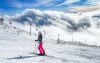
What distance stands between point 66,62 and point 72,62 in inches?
28.4

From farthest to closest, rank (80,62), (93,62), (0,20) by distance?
(0,20) < (93,62) < (80,62)

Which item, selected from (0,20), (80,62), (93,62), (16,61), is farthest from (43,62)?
(0,20)

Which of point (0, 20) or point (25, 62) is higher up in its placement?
point (0, 20)

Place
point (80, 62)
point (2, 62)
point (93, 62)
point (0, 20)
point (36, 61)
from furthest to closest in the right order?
point (0, 20) → point (93, 62) → point (80, 62) → point (36, 61) → point (2, 62)

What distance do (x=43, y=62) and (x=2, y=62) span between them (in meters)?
3.55

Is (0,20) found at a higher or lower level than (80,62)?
higher

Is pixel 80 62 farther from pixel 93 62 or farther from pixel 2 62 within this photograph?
pixel 2 62

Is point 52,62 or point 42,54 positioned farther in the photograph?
point 42,54

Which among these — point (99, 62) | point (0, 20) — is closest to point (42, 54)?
point (99, 62)

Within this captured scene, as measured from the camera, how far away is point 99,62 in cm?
2658

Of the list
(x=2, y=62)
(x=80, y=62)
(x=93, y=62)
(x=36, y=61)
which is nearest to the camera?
(x=2, y=62)

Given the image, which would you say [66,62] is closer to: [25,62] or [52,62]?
[52,62]

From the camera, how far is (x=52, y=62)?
21.9 metres

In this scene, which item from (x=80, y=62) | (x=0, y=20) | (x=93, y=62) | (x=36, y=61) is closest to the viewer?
(x=36, y=61)
